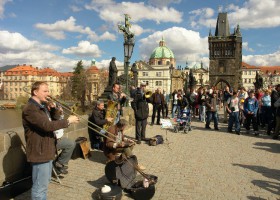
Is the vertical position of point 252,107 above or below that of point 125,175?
above

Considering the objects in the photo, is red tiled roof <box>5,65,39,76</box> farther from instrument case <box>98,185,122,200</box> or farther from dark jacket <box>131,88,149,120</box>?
instrument case <box>98,185,122,200</box>

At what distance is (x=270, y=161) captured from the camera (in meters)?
7.64

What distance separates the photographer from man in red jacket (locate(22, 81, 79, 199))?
3.80 m

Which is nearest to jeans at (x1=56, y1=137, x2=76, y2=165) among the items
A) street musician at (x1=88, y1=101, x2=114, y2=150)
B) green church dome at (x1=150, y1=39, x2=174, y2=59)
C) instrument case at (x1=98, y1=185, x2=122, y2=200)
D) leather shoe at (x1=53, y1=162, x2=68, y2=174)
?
leather shoe at (x1=53, y1=162, x2=68, y2=174)

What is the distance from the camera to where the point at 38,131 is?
3898 mm

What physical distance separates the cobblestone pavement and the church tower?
67.5 metres

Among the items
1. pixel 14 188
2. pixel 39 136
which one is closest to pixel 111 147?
pixel 14 188

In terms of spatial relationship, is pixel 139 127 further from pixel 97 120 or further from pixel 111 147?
pixel 111 147

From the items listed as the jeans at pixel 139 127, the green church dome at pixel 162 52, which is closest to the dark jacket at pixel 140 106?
the jeans at pixel 139 127

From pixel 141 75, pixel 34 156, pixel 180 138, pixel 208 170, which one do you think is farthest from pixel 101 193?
pixel 141 75

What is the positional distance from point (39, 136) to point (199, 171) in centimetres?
398

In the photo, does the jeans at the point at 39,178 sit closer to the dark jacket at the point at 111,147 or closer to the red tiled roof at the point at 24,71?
the dark jacket at the point at 111,147

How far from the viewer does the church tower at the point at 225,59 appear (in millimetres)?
75188

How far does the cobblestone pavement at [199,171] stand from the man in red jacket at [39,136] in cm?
120
